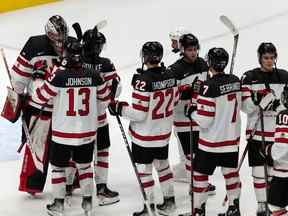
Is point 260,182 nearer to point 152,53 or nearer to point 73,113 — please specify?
point 152,53

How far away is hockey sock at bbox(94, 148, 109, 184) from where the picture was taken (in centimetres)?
570

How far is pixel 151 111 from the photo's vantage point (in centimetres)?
516

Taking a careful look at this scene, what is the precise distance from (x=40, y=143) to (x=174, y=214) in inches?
41.0

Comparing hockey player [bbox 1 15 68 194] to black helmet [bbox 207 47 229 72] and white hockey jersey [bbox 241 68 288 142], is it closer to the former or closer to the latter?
black helmet [bbox 207 47 229 72]

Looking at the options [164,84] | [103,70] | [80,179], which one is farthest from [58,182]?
[164,84]

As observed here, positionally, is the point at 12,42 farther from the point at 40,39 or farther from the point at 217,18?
the point at 40,39

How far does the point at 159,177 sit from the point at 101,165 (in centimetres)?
53

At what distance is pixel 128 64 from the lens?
346 inches

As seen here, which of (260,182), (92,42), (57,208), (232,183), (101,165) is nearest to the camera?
(232,183)

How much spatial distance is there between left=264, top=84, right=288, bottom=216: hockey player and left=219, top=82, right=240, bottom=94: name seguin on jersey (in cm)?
42

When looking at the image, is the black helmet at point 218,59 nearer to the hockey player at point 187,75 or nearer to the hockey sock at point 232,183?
the hockey player at point 187,75

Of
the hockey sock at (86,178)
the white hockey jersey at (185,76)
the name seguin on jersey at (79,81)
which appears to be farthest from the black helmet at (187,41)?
the hockey sock at (86,178)

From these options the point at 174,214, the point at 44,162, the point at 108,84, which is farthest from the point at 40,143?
the point at 174,214

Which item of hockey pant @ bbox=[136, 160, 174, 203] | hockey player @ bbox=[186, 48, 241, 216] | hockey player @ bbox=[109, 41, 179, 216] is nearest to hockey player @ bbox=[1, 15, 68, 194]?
hockey player @ bbox=[109, 41, 179, 216]
